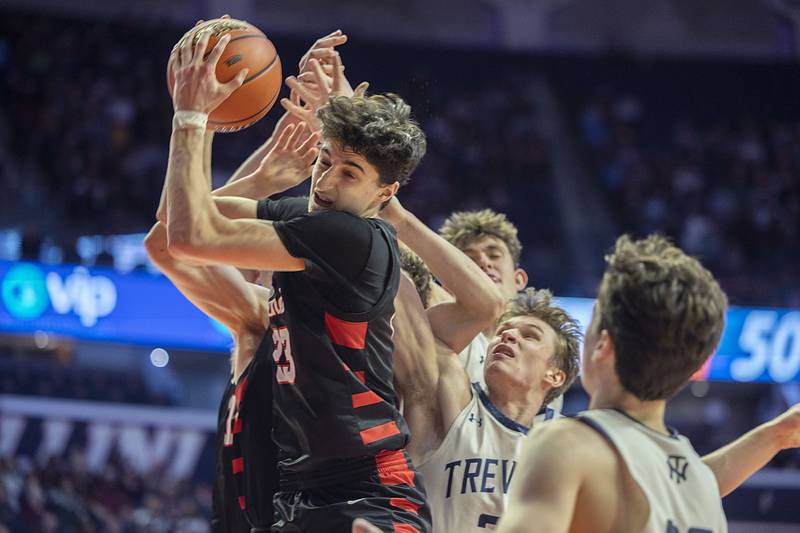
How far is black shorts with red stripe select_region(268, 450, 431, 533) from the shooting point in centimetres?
282

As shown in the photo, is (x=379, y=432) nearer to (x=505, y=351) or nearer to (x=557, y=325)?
(x=505, y=351)

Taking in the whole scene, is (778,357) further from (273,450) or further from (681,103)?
(273,450)

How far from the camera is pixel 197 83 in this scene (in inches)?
111

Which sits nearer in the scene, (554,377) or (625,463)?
(625,463)

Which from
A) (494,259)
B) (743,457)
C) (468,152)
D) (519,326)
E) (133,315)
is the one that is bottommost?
(133,315)

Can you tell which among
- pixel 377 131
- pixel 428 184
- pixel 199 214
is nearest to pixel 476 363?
pixel 377 131

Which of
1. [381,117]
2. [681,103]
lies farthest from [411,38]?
[381,117]

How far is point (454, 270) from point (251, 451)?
0.96 metres

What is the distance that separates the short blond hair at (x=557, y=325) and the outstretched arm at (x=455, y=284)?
0.14m

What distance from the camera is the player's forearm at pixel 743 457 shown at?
107 inches

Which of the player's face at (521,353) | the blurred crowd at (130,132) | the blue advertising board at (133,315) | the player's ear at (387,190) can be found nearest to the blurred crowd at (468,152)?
the blurred crowd at (130,132)

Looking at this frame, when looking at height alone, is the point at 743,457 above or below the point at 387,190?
below

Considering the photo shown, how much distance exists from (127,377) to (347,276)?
11184 millimetres

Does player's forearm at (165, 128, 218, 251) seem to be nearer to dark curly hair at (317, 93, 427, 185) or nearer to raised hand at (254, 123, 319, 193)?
dark curly hair at (317, 93, 427, 185)
